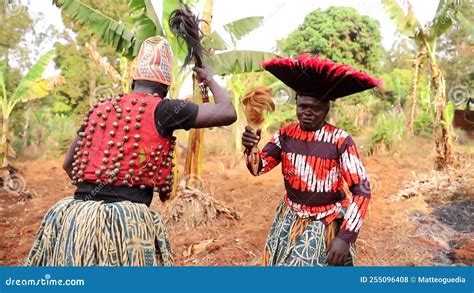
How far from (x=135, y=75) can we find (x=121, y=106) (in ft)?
0.60

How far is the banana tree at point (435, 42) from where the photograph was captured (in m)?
6.81

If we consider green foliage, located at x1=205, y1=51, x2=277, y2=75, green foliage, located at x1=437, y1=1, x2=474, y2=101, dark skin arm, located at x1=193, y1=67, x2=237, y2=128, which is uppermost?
green foliage, located at x1=437, y1=1, x2=474, y2=101

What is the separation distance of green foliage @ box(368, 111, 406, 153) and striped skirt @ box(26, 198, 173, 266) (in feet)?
25.4

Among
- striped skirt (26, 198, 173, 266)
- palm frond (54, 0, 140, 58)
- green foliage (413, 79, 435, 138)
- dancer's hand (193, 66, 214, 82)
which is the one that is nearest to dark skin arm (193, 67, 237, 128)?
dancer's hand (193, 66, 214, 82)

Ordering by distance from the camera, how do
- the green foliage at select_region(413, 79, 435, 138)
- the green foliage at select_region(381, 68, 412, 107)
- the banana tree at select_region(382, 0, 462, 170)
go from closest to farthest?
the banana tree at select_region(382, 0, 462, 170) < the green foliage at select_region(413, 79, 435, 138) < the green foliage at select_region(381, 68, 412, 107)

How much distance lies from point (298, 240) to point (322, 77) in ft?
2.96

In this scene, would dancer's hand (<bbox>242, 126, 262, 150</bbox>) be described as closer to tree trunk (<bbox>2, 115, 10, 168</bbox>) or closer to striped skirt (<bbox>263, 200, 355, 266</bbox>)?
striped skirt (<bbox>263, 200, 355, 266</bbox>)

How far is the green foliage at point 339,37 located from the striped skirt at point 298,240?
6495 mm

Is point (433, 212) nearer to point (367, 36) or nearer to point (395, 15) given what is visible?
point (395, 15)

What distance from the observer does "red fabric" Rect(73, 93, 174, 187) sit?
2.15m

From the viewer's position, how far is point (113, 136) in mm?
2174

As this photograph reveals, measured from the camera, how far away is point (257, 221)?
6.17 metres

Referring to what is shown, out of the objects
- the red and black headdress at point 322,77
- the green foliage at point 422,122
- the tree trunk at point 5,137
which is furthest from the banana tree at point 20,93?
the green foliage at point 422,122

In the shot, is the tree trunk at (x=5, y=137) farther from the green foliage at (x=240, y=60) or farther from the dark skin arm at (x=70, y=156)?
the dark skin arm at (x=70, y=156)
